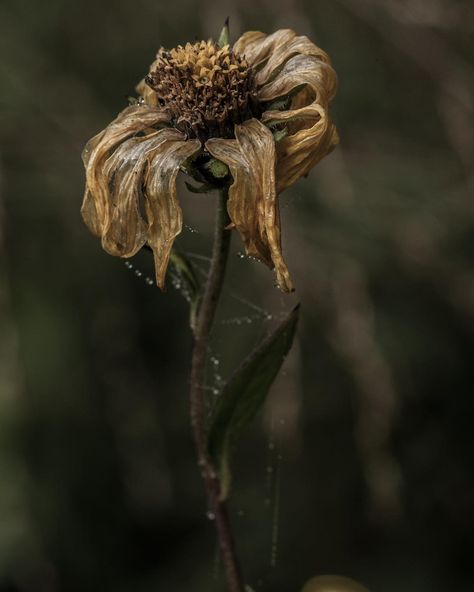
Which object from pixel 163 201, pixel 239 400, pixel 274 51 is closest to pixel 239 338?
pixel 239 400

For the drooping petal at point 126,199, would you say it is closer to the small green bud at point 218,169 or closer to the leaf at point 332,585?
the small green bud at point 218,169

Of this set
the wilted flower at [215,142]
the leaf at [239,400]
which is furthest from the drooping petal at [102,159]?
the leaf at [239,400]

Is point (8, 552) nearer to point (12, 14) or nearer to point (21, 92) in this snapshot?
point (21, 92)

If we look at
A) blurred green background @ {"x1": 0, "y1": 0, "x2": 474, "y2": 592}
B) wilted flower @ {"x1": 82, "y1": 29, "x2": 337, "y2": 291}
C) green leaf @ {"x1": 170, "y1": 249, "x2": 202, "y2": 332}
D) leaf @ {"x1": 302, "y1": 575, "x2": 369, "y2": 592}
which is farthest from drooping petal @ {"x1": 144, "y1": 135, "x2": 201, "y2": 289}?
blurred green background @ {"x1": 0, "y1": 0, "x2": 474, "y2": 592}

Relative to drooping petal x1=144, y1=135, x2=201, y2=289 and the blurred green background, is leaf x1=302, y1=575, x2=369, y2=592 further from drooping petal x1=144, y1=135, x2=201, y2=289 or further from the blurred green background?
the blurred green background

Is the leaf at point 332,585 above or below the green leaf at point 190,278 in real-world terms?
below

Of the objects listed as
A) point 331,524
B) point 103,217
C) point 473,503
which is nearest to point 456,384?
point 473,503
